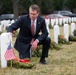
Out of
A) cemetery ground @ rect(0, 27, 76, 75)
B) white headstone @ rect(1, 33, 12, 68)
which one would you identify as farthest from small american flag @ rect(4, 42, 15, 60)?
cemetery ground @ rect(0, 27, 76, 75)

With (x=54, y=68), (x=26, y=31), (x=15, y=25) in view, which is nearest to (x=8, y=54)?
(x=15, y=25)

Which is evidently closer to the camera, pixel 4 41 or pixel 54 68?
pixel 4 41

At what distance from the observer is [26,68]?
761 cm

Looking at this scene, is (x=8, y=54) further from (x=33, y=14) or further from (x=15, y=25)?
(x=33, y=14)

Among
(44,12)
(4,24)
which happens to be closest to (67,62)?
(4,24)

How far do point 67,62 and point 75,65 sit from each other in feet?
1.69

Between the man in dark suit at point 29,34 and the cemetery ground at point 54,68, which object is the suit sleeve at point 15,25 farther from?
the cemetery ground at point 54,68

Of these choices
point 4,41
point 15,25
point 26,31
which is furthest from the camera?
point 26,31

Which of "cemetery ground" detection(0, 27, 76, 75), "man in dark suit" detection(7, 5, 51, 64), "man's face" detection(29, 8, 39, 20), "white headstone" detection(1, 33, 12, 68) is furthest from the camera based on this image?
"man in dark suit" detection(7, 5, 51, 64)

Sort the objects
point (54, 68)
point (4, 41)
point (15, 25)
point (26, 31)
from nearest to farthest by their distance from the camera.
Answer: point (4, 41) → point (54, 68) → point (15, 25) → point (26, 31)

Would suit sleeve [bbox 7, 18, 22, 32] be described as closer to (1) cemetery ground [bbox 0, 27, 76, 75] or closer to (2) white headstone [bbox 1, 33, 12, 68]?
(2) white headstone [bbox 1, 33, 12, 68]

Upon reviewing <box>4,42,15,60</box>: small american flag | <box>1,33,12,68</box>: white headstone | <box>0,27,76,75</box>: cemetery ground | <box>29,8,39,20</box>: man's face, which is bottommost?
<box>0,27,76,75</box>: cemetery ground

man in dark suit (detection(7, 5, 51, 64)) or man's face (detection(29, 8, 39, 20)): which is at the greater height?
man's face (detection(29, 8, 39, 20))

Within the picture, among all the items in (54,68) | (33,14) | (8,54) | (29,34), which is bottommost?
(54,68)
